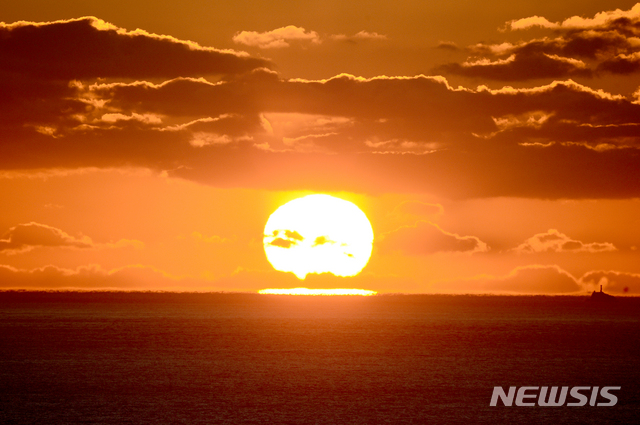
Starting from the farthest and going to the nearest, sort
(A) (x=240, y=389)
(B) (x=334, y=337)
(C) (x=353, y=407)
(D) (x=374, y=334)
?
(D) (x=374, y=334), (B) (x=334, y=337), (A) (x=240, y=389), (C) (x=353, y=407)

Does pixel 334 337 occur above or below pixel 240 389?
above

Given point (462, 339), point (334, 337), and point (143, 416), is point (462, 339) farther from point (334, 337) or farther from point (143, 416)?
point (143, 416)

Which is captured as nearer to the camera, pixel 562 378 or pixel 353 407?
pixel 353 407

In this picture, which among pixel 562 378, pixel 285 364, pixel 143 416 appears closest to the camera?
pixel 143 416

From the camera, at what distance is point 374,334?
167500 millimetres

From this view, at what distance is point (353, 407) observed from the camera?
215ft

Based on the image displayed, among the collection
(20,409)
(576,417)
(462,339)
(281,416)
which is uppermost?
(462,339)

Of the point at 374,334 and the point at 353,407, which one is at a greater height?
the point at 374,334

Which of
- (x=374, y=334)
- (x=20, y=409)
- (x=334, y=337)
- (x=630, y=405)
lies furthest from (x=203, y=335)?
(x=630, y=405)

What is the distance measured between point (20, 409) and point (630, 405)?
5566 cm

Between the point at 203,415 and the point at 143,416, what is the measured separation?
16.2ft

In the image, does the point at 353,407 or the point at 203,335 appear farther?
the point at 203,335

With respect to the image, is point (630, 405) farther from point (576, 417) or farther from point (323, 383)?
point (323, 383)

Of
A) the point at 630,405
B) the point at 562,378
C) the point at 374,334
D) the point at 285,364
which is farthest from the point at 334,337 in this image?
the point at 630,405
